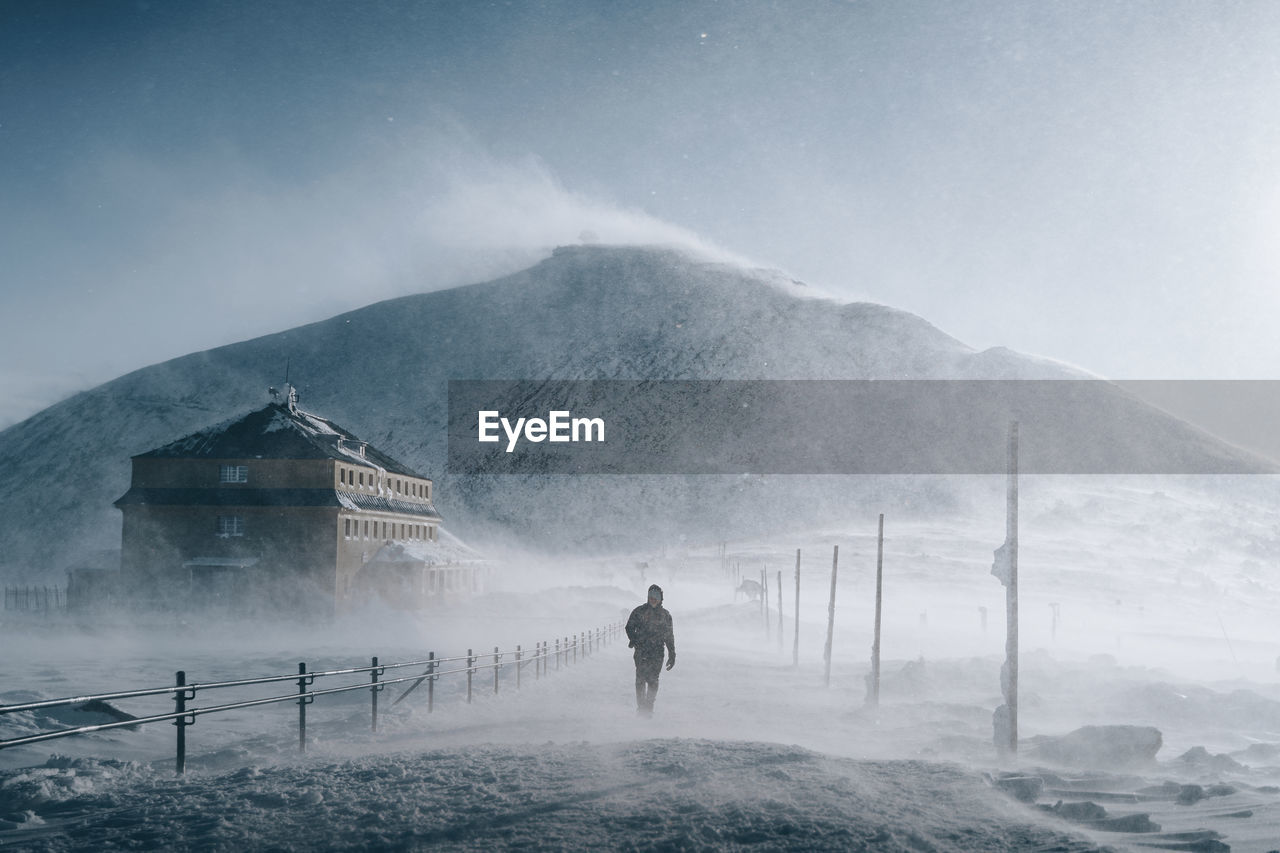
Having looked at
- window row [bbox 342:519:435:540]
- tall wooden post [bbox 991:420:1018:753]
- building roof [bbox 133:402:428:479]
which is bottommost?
window row [bbox 342:519:435:540]

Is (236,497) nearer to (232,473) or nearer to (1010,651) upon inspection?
(232,473)

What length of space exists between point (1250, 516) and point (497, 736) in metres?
181

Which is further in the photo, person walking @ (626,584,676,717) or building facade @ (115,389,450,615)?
building facade @ (115,389,450,615)

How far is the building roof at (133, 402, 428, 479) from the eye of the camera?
2356 inches

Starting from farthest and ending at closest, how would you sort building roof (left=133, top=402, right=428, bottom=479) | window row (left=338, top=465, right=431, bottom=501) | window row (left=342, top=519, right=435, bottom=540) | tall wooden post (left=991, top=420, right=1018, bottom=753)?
window row (left=338, top=465, right=431, bottom=501) → building roof (left=133, top=402, right=428, bottom=479) → window row (left=342, top=519, right=435, bottom=540) → tall wooden post (left=991, top=420, right=1018, bottom=753)

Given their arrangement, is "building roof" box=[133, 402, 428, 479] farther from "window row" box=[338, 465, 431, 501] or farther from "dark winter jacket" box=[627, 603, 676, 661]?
"dark winter jacket" box=[627, 603, 676, 661]

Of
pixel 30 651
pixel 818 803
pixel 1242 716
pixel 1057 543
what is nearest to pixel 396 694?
pixel 818 803

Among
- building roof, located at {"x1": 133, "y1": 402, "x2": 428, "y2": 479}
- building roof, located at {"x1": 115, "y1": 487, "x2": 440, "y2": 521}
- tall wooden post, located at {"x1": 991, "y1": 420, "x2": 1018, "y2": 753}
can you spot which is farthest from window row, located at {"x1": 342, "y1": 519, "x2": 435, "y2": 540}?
tall wooden post, located at {"x1": 991, "y1": 420, "x2": 1018, "y2": 753}

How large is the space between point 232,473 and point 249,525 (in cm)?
420

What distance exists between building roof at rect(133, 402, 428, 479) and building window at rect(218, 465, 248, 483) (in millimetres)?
631

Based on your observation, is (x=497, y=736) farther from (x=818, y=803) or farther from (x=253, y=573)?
(x=253, y=573)

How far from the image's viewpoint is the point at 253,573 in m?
56.0

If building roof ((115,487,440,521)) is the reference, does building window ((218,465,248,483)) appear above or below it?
above

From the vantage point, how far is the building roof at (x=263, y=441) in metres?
59.8
